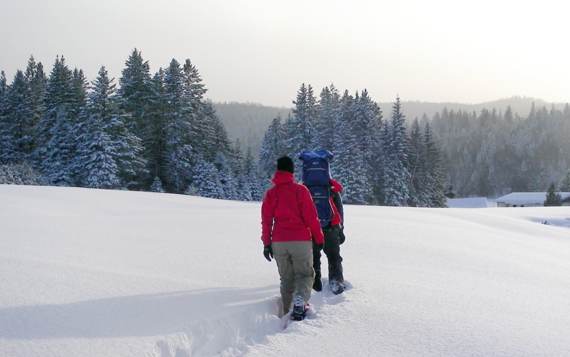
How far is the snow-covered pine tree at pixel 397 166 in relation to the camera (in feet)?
172

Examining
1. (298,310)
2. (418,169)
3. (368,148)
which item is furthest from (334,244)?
(418,169)

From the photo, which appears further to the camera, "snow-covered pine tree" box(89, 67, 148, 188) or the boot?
"snow-covered pine tree" box(89, 67, 148, 188)

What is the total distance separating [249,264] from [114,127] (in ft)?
112

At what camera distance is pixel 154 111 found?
45219mm

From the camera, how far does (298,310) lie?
17.0 ft

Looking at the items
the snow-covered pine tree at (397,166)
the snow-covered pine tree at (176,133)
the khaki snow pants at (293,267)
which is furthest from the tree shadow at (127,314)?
the snow-covered pine tree at (397,166)

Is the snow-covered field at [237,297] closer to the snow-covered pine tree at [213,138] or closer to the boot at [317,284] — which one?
the boot at [317,284]

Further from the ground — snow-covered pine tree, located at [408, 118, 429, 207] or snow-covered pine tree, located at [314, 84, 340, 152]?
snow-covered pine tree, located at [314, 84, 340, 152]

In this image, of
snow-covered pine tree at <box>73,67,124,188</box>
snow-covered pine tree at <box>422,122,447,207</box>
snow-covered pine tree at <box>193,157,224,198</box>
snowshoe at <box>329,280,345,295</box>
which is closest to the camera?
snowshoe at <box>329,280,345,295</box>

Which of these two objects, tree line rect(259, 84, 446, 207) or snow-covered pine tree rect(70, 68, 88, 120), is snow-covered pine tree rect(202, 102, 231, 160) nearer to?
tree line rect(259, 84, 446, 207)

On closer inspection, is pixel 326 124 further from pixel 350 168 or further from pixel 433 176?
pixel 433 176

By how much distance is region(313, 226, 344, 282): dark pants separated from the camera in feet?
20.2

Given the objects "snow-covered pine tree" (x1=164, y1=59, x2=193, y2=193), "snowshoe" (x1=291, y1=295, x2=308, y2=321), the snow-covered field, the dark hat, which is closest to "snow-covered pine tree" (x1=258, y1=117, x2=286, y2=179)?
"snow-covered pine tree" (x1=164, y1=59, x2=193, y2=193)

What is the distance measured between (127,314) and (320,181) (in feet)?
9.51
